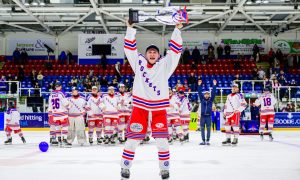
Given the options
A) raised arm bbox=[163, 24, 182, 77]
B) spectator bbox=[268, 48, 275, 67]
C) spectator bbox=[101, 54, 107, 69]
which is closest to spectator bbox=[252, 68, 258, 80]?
spectator bbox=[268, 48, 275, 67]

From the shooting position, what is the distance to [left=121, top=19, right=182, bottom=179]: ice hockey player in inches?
198

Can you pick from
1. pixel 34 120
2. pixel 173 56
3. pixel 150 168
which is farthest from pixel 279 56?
pixel 173 56

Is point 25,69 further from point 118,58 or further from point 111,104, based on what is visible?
point 111,104

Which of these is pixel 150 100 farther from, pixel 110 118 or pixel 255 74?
pixel 255 74

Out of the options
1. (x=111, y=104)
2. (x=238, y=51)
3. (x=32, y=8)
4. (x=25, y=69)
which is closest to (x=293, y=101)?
(x=238, y=51)

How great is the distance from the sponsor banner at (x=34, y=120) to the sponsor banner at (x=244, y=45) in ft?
50.0

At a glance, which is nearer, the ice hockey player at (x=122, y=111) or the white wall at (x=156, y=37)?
the ice hockey player at (x=122, y=111)

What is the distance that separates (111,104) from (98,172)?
216 inches

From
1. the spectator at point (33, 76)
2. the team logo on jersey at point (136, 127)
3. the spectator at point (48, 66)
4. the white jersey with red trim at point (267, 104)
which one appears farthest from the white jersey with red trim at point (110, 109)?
the spectator at point (48, 66)

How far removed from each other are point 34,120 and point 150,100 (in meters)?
15.8

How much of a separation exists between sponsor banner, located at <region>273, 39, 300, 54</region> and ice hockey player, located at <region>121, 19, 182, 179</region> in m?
26.0

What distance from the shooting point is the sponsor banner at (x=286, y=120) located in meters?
19.8

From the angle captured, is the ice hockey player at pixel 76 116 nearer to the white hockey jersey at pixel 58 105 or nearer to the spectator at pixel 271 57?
the white hockey jersey at pixel 58 105

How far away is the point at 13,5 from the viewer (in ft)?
74.0
